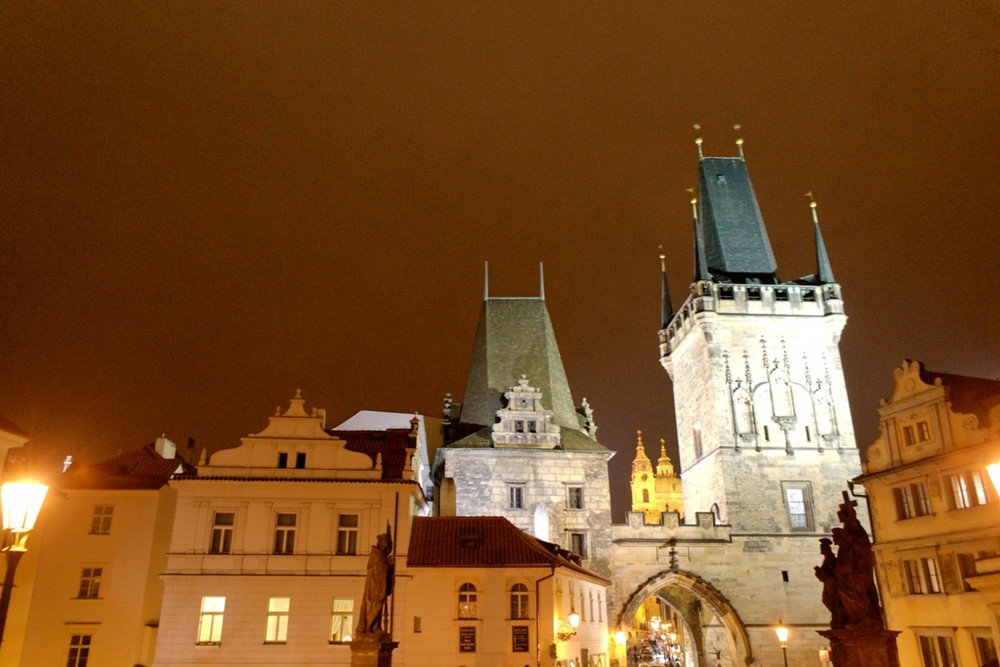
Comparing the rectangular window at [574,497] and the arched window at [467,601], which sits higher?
the rectangular window at [574,497]

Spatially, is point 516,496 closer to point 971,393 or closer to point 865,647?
point 971,393

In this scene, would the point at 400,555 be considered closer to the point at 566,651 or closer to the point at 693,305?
the point at 566,651

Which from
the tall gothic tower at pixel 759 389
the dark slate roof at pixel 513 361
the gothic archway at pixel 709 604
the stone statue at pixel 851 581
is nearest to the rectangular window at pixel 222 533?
the dark slate roof at pixel 513 361

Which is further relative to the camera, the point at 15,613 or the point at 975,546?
the point at 15,613

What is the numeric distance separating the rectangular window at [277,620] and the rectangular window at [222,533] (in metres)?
2.23

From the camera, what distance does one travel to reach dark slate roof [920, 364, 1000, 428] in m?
22.2

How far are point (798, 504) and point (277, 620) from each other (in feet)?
80.8

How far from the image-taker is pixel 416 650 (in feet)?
76.6

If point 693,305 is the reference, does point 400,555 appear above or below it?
below

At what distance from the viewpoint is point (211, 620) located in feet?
75.0

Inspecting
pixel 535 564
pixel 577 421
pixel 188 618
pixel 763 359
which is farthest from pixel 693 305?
pixel 188 618

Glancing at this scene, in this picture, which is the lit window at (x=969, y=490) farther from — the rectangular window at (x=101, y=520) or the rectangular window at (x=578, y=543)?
the rectangular window at (x=101, y=520)

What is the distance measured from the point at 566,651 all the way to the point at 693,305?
21.1 meters

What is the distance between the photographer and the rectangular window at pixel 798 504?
35.3 metres
